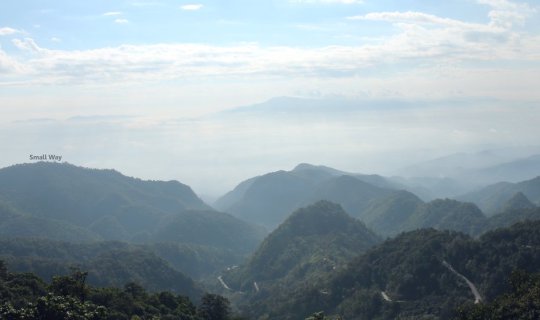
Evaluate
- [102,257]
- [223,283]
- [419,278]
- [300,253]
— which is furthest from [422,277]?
[102,257]

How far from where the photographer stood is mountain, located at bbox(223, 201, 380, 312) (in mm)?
97562

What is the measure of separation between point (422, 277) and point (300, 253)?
46.8 metres

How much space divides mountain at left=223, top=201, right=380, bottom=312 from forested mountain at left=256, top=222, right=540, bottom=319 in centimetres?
836

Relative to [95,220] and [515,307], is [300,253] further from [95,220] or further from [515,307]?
[95,220]

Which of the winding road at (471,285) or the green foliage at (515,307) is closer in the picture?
the green foliage at (515,307)

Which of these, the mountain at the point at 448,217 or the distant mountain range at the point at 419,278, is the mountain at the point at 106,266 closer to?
the distant mountain range at the point at 419,278

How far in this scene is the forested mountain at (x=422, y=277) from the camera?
61.7 meters

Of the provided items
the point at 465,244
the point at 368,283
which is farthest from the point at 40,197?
the point at 465,244

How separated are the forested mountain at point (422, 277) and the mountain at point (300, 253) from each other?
836 centimetres

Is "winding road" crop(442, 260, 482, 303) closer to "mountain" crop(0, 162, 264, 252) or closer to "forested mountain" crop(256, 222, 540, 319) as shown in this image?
"forested mountain" crop(256, 222, 540, 319)

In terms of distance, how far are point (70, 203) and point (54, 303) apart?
161268mm

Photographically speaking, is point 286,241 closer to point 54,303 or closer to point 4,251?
point 4,251

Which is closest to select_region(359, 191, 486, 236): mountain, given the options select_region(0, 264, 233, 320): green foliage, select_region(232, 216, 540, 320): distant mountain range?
select_region(232, 216, 540, 320): distant mountain range

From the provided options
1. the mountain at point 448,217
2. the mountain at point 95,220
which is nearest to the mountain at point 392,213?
the mountain at point 448,217
